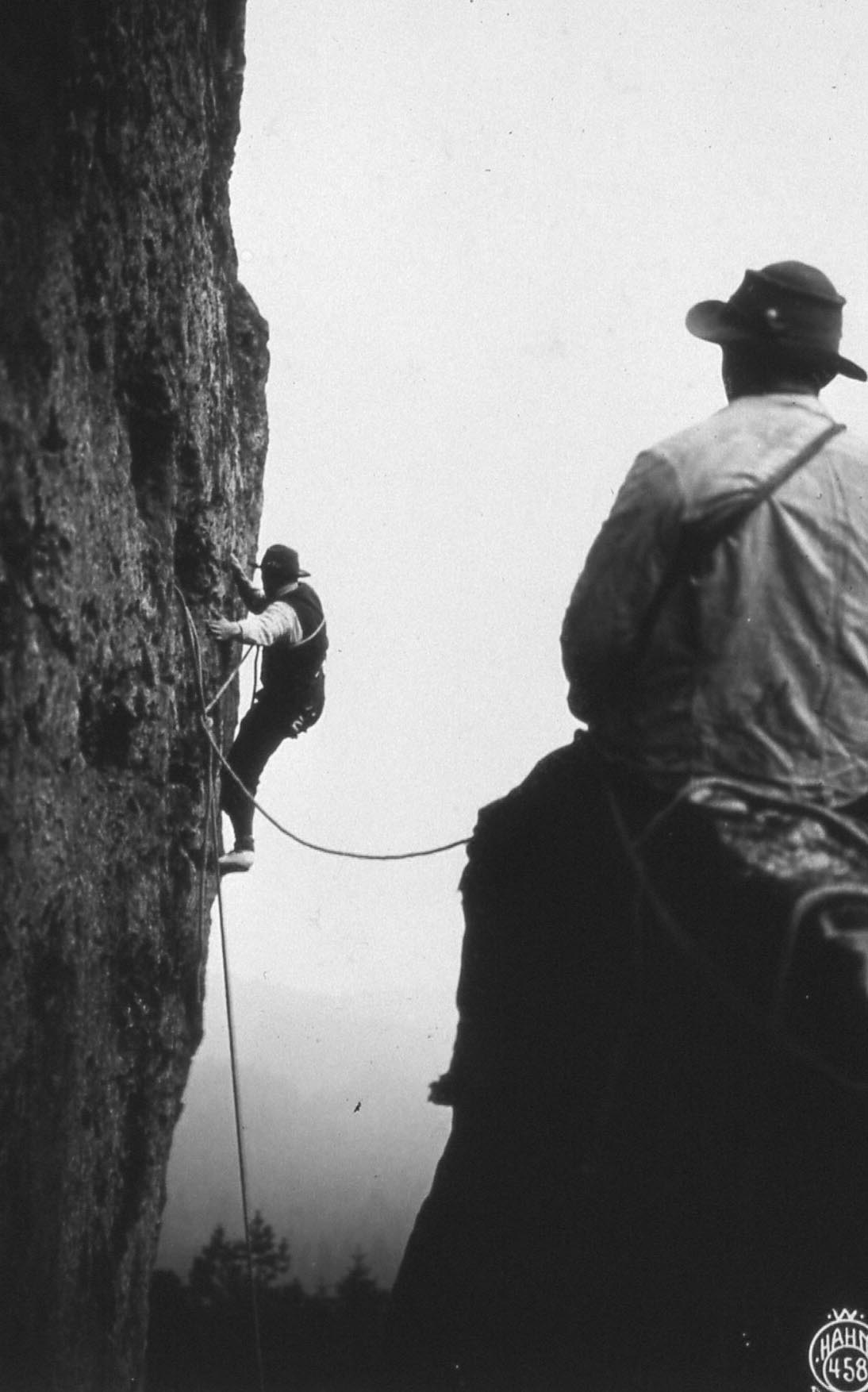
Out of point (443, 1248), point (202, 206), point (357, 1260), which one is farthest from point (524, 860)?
point (357, 1260)

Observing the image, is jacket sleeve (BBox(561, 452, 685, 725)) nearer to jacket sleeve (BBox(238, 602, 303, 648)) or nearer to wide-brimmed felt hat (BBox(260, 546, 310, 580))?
jacket sleeve (BBox(238, 602, 303, 648))

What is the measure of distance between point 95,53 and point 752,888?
4186 mm

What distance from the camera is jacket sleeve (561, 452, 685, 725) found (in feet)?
14.5

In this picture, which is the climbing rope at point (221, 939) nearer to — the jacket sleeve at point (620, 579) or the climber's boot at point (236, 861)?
the climber's boot at point (236, 861)

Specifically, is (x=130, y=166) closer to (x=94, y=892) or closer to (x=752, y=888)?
(x=94, y=892)

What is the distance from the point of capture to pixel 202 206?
820 cm

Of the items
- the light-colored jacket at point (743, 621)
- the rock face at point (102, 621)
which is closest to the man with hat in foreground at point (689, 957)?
the light-colored jacket at point (743, 621)

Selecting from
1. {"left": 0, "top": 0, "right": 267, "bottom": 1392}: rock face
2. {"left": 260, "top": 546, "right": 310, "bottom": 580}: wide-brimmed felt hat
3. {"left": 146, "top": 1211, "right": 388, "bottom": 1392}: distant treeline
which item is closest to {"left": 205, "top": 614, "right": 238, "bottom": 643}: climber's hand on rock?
{"left": 0, "top": 0, "right": 267, "bottom": 1392}: rock face

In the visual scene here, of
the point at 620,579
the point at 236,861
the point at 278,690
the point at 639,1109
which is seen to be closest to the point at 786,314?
the point at 620,579

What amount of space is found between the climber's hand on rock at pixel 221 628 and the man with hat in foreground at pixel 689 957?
3.50m

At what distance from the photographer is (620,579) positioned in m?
4.46

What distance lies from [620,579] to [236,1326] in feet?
24.3

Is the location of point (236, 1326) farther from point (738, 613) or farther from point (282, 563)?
point (738, 613)

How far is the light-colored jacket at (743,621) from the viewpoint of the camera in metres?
4.29
